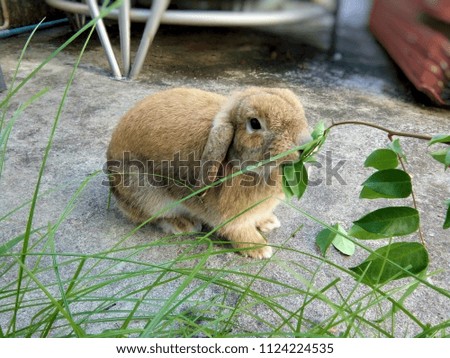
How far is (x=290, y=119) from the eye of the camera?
1.02m

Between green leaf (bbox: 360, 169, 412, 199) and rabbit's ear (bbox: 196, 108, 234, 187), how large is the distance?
1.81 feet

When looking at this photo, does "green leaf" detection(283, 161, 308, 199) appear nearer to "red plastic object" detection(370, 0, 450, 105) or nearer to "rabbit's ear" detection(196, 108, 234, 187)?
"rabbit's ear" detection(196, 108, 234, 187)

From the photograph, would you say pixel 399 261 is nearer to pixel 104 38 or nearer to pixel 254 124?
pixel 254 124

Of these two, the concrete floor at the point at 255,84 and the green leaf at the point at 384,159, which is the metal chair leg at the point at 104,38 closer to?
the concrete floor at the point at 255,84

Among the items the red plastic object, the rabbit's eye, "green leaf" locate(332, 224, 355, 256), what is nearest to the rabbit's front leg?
"green leaf" locate(332, 224, 355, 256)

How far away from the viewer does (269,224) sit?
1402 mm

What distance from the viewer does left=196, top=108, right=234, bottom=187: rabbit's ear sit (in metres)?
1.07

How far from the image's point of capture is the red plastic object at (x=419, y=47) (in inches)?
82.0

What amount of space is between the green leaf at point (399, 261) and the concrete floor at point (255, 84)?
0.13 m

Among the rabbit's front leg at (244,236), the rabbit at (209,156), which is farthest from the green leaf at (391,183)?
the rabbit's front leg at (244,236)

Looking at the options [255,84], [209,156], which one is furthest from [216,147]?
[255,84]

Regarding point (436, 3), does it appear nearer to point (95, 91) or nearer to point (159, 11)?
point (159, 11)
